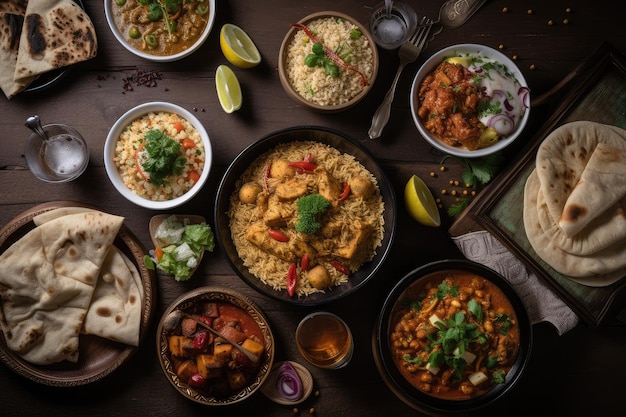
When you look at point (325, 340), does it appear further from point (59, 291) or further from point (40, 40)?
point (40, 40)

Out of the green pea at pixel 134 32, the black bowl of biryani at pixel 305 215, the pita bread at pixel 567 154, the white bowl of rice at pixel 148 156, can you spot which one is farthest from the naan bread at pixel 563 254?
the green pea at pixel 134 32

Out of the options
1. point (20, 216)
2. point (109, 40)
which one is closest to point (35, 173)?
point (20, 216)

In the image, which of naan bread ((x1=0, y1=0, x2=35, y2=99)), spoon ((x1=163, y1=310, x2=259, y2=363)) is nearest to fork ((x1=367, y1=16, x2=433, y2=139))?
spoon ((x1=163, y1=310, x2=259, y2=363))

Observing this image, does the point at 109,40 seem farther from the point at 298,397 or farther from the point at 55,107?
the point at 298,397

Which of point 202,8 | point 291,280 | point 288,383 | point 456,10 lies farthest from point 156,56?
point 288,383

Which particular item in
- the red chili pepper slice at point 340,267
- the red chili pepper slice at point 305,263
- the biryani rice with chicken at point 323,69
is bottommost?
the red chili pepper slice at point 305,263

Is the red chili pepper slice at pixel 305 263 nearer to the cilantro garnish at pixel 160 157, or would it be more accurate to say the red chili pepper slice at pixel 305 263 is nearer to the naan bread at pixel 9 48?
the cilantro garnish at pixel 160 157
